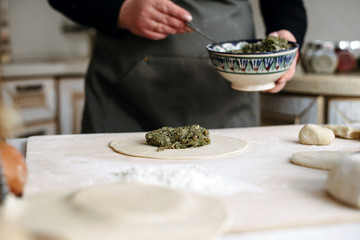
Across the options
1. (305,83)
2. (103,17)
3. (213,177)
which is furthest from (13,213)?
(305,83)

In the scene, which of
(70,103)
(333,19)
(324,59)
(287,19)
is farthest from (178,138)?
(333,19)

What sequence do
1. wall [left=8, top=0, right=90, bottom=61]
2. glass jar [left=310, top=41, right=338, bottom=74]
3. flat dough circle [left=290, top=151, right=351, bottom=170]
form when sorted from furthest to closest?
1. wall [left=8, top=0, right=90, bottom=61]
2. glass jar [left=310, top=41, right=338, bottom=74]
3. flat dough circle [left=290, top=151, right=351, bottom=170]

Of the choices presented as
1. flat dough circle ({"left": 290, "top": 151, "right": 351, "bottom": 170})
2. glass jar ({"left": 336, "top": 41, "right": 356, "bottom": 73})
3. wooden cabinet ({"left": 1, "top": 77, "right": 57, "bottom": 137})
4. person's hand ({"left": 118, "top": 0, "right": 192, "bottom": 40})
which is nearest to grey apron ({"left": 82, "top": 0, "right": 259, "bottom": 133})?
person's hand ({"left": 118, "top": 0, "right": 192, "bottom": 40})

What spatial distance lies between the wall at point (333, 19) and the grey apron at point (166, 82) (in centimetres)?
135

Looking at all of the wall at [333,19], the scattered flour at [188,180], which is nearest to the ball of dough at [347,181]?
the scattered flour at [188,180]

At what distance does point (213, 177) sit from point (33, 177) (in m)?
0.30

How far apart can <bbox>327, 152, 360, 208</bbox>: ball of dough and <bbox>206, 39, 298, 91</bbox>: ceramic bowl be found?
0.42 m

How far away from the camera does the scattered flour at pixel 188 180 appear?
672mm

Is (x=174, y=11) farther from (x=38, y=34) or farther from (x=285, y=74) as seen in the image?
(x=38, y=34)

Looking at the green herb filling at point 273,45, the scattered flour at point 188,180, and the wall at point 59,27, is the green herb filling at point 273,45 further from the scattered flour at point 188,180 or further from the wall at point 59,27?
the wall at point 59,27

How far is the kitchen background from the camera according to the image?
1868mm

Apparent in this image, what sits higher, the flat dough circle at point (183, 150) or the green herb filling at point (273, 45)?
the green herb filling at point (273, 45)

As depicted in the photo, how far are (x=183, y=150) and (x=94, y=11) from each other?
58 centimetres

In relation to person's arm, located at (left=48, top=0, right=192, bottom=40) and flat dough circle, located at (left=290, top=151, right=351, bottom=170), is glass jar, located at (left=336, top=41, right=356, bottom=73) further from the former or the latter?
flat dough circle, located at (left=290, top=151, right=351, bottom=170)
